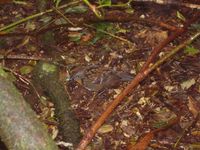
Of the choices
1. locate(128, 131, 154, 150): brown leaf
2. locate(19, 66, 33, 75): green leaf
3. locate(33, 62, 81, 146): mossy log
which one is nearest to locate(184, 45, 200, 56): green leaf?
locate(128, 131, 154, 150): brown leaf

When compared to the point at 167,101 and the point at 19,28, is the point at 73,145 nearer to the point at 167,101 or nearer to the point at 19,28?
the point at 167,101

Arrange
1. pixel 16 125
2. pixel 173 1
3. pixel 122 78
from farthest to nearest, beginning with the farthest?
pixel 173 1, pixel 122 78, pixel 16 125

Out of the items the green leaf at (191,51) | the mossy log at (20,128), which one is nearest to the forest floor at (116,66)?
the green leaf at (191,51)

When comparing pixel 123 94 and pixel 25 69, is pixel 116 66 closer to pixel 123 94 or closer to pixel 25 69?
pixel 123 94

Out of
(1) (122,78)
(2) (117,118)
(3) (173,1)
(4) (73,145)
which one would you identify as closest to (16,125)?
(4) (73,145)

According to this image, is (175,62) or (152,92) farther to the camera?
(175,62)

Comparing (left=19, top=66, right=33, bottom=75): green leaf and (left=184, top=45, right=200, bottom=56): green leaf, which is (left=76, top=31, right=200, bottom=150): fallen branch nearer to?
(left=184, top=45, right=200, bottom=56): green leaf
